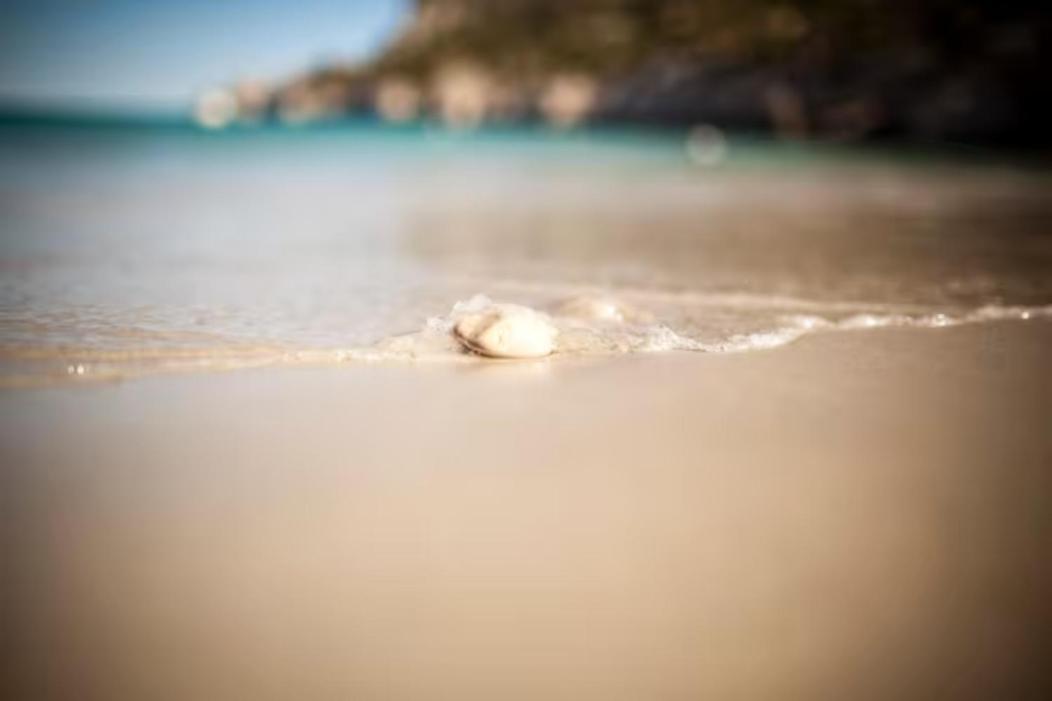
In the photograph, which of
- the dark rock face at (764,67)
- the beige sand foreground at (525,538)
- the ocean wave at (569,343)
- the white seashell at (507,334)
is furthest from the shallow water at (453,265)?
the dark rock face at (764,67)

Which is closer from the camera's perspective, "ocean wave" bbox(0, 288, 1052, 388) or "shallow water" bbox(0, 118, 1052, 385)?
"ocean wave" bbox(0, 288, 1052, 388)

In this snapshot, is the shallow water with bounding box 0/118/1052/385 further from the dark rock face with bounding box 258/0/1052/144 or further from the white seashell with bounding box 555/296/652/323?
the dark rock face with bounding box 258/0/1052/144

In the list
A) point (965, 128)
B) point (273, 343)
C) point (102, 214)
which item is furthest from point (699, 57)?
point (273, 343)

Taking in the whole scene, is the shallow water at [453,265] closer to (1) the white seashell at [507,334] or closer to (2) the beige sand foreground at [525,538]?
(1) the white seashell at [507,334]

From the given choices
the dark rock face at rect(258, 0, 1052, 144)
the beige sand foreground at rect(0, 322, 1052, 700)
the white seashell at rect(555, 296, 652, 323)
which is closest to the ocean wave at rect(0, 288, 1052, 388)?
the white seashell at rect(555, 296, 652, 323)

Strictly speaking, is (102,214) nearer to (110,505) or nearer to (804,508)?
(110,505)

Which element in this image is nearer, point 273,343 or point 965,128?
point 273,343

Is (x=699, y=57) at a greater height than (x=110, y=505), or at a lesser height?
greater
